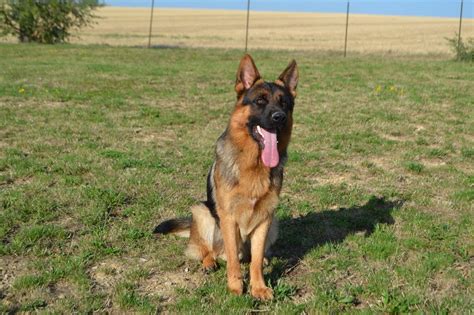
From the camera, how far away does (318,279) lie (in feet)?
13.2

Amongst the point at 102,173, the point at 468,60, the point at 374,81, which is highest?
the point at 468,60

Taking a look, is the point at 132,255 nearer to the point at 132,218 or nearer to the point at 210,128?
the point at 132,218

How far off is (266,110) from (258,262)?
1208mm

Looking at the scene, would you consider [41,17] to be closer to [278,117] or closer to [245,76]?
[245,76]

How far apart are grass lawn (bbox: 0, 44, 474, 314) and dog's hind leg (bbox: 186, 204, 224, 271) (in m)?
0.13

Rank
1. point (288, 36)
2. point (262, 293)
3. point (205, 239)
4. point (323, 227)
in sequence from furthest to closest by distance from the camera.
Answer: point (288, 36), point (323, 227), point (205, 239), point (262, 293)

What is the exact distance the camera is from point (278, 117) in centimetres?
382

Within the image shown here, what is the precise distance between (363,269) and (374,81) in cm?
1194

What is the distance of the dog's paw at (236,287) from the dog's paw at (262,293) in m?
0.09

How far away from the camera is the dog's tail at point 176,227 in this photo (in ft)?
15.5

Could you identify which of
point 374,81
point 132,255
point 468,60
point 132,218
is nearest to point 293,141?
point 132,218

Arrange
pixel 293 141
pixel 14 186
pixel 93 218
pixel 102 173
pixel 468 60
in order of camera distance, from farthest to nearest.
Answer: pixel 468 60 → pixel 293 141 → pixel 102 173 → pixel 14 186 → pixel 93 218

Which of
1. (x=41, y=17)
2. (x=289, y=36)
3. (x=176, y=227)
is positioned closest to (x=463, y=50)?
(x=176, y=227)

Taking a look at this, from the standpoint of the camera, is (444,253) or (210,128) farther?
(210,128)
